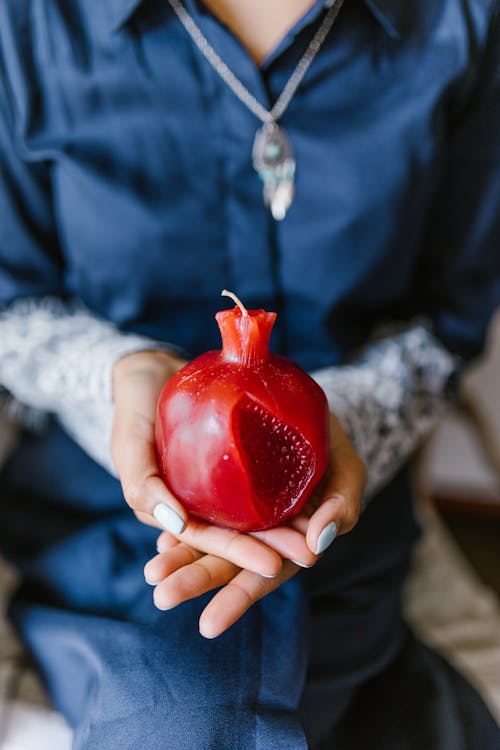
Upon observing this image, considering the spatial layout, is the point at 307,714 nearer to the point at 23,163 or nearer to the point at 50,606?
the point at 50,606

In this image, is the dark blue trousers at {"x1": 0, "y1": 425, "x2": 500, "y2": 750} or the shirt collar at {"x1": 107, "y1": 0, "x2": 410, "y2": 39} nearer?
the dark blue trousers at {"x1": 0, "y1": 425, "x2": 500, "y2": 750}

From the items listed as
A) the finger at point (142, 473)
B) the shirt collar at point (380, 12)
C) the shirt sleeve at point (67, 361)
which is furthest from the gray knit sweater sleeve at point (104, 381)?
the shirt collar at point (380, 12)

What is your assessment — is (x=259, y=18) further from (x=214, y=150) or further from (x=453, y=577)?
(x=453, y=577)

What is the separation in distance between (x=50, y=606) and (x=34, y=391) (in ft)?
0.72

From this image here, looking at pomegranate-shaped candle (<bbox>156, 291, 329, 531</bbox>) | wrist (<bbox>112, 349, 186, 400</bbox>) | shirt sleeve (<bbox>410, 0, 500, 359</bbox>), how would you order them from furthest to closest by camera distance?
shirt sleeve (<bbox>410, 0, 500, 359</bbox>) < wrist (<bbox>112, 349, 186, 400</bbox>) < pomegranate-shaped candle (<bbox>156, 291, 329, 531</bbox>)

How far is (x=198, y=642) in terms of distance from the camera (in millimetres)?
592

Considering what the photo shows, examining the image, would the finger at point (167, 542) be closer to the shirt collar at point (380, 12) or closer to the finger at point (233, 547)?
the finger at point (233, 547)

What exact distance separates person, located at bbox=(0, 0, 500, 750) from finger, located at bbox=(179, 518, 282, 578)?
10 centimetres

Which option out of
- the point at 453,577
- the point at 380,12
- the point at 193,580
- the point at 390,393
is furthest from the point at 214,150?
the point at 453,577

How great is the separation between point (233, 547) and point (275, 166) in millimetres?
379

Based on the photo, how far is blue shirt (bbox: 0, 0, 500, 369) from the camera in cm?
71

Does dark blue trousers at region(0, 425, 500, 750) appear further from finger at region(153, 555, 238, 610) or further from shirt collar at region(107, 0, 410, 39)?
shirt collar at region(107, 0, 410, 39)

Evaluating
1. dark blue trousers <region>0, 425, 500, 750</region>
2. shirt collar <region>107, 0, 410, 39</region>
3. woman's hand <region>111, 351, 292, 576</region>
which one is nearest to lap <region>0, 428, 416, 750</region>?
dark blue trousers <region>0, 425, 500, 750</region>

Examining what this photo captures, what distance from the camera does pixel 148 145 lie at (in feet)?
2.36
